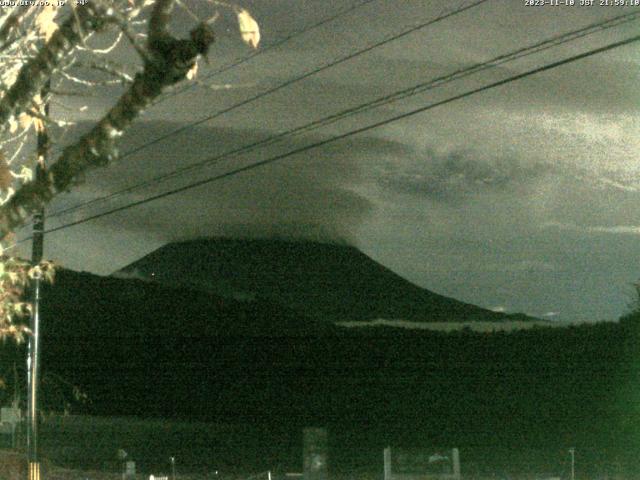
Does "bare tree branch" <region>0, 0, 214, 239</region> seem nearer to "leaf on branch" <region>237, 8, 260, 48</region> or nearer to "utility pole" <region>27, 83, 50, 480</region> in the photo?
"leaf on branch" <region>237, 8, 260, 48</region>

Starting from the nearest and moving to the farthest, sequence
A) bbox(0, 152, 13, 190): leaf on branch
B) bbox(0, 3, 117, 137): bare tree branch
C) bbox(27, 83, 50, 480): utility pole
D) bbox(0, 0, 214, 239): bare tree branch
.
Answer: bbox(0, 0, 214, 239): bare tree branch
bbox(0, 3, 117, 137): bare tree branch
bbox(0, 152, 13, 190): leaf on branch
bbox(27, 83, 50, 480): utility pole

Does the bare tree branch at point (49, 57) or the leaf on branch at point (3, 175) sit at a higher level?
the bare tree branch at point (49, 57)

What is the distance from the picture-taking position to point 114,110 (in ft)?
19.1

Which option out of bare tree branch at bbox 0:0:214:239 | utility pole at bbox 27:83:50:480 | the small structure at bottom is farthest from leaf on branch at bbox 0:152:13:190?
the small structure at bottom

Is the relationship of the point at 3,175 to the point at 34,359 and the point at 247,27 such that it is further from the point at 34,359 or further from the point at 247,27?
the point at 34,359

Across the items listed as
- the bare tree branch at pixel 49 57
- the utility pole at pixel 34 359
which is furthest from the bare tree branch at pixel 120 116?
the utility pole at pixel 34 359

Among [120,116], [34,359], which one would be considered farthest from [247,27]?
[34,359]

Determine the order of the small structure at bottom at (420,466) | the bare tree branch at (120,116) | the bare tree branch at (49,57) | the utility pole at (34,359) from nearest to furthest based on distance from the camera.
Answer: the bare tree branch at (120,116)
the bare tree branch at (49,57)
the utility pole at (34,359)
the small structure at bottom at (420,466)

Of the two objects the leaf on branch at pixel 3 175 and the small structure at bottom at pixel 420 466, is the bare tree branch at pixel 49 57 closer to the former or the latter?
the leaf on branch at pixel 3 175

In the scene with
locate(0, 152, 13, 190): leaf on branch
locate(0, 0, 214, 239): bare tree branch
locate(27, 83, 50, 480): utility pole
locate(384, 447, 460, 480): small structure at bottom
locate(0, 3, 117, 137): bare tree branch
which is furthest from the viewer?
locate(384, 447, 460, 480): small structure at bottom

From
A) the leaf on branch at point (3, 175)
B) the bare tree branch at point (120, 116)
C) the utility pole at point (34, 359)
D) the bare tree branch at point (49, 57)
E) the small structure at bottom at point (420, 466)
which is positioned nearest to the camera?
the bare tree branch at point (120, 116)

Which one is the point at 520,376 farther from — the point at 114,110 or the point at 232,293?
the point at 114,110

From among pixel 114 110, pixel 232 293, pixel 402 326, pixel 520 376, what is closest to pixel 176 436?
pixel 520 376

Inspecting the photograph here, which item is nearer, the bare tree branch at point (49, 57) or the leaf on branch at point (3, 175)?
the bare tree branch at point (49, 57)
